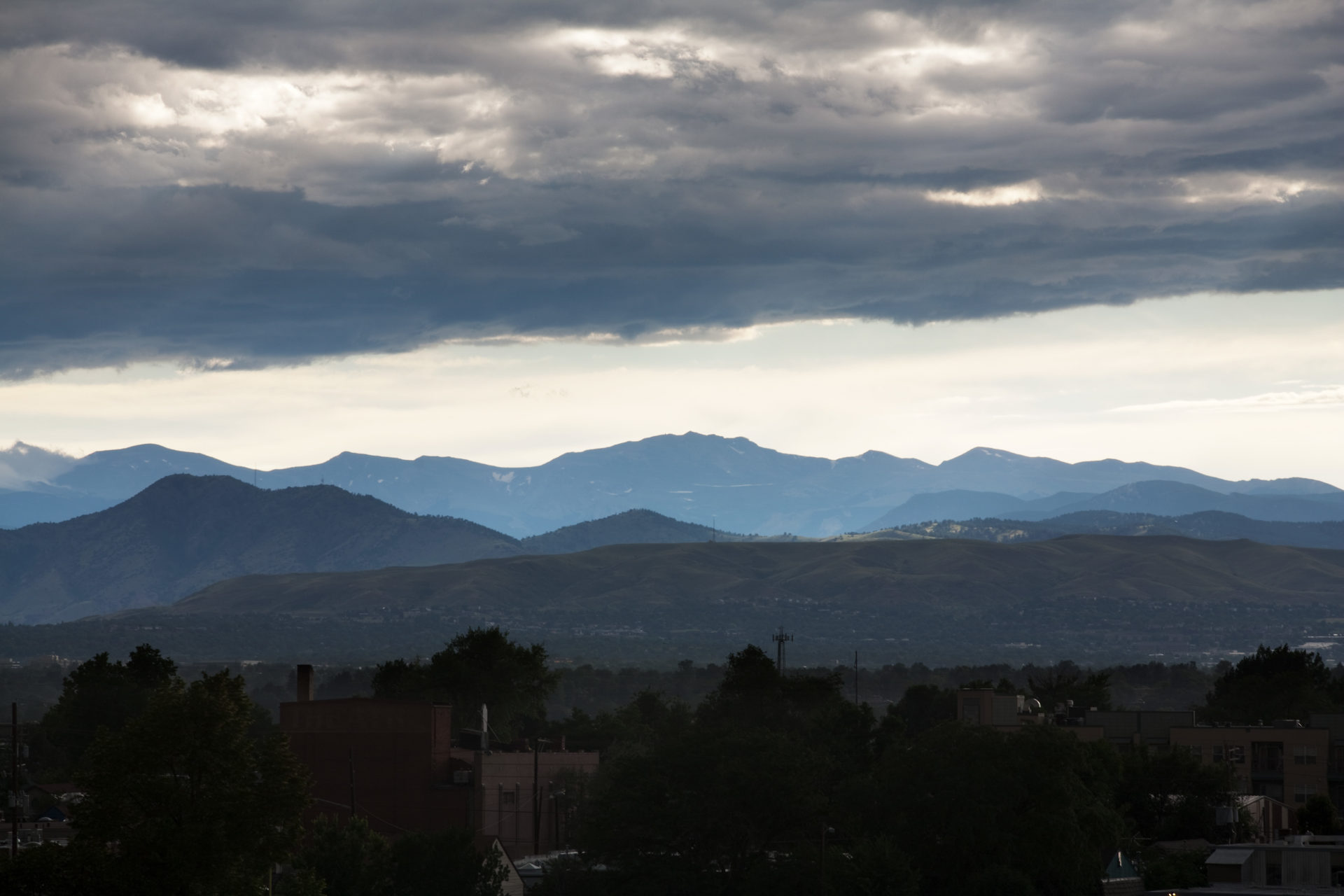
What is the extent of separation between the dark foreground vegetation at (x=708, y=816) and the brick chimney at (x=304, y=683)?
68.5 ft

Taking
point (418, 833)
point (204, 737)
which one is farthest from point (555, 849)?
point (204, 737)

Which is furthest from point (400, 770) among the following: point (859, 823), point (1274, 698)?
point (1274, 698)

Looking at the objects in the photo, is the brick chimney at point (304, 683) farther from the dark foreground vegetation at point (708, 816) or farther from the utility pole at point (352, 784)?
the dark foreground vegetation at point (708, 816)

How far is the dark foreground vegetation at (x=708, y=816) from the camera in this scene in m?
61.6

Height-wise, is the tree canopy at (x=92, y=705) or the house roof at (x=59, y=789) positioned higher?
the tree canopy at (x=92, y=705)

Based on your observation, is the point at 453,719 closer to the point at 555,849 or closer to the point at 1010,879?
the point at 555,849

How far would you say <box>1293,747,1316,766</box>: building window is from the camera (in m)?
141

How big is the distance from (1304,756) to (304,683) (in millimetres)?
79525

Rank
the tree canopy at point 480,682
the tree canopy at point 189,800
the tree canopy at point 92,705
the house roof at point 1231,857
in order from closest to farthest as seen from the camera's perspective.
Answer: the tree canopy at point 189,800 → the house roof at point 1231,857 → the tree canopy at point 92,705 → the tree canopy at point 480,682

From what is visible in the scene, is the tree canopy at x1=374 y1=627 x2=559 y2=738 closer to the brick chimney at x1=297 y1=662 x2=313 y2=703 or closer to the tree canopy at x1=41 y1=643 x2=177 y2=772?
the tree canopy at x1=41 y1=643 x2=177 y2=772

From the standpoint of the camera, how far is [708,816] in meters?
87.8

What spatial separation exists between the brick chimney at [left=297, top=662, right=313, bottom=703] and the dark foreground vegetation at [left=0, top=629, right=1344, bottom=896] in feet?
68.5

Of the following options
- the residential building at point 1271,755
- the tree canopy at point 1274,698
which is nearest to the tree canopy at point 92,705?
the residential building at point 1271,755

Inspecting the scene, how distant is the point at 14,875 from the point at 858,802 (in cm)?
4599
